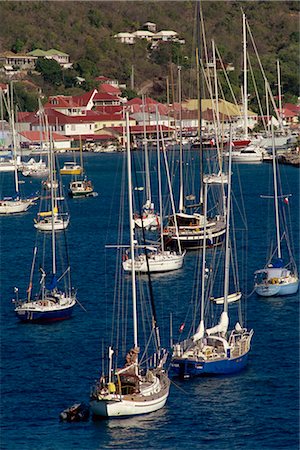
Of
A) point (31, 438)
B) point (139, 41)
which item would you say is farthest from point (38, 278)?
point (139, 41)

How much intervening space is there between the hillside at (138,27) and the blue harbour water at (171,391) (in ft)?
213

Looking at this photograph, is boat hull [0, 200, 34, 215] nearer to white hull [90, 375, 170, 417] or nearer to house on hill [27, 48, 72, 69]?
white hull [90, 375, 170, 417]

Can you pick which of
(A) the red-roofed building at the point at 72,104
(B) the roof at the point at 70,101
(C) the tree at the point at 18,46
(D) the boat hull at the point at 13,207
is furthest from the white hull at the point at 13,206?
(C) the tree at the point at 18,46

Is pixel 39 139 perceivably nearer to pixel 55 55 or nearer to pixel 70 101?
pixel 70 101

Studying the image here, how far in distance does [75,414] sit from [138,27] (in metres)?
103

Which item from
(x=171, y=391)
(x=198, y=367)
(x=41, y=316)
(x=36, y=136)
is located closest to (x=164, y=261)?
(x=41, y=316)

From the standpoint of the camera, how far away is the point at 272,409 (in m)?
20.1

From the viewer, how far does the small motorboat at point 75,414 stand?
19.3m

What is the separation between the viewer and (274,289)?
89.4 ft

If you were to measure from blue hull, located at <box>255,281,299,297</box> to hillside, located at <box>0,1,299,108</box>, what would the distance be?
216 feet

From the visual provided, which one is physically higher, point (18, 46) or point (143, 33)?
point (143, 33)

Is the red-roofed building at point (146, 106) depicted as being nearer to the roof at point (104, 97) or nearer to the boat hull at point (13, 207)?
the roof at point (104, 97)

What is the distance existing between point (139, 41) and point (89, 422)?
3789 inches

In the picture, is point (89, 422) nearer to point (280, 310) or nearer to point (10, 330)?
point (10, 330)
